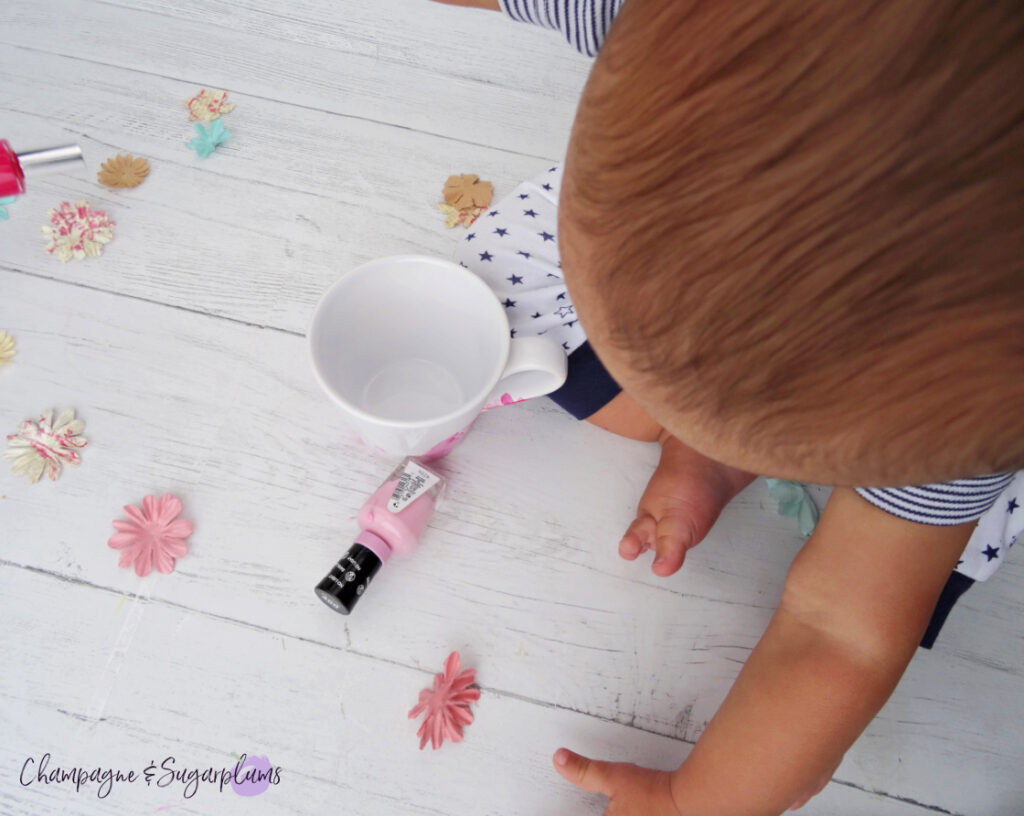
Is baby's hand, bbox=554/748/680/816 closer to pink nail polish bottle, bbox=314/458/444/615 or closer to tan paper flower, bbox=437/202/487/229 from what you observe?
pink nail polish bottle, bbox=314/458/444/615

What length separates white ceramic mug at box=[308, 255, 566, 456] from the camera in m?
0.51

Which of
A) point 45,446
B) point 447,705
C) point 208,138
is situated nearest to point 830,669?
point 447,705

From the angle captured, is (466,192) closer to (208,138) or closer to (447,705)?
(208,138)

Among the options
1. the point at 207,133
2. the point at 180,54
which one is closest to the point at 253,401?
the point at 207,133

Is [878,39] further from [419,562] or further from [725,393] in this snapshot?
[419,562]

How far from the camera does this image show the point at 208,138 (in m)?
0.72

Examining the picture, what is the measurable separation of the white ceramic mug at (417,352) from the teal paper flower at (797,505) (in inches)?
8.3

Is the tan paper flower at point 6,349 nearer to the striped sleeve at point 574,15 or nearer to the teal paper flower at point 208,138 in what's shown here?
the teal paper flower at point 208,138

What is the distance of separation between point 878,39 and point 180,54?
30.5 inches

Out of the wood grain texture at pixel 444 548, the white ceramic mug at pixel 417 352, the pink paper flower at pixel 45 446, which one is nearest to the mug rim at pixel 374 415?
the white ceramic mug at pixel 417 352

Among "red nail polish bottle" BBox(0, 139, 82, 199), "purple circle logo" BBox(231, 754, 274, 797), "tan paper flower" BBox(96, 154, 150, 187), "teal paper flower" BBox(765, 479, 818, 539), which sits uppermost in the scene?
"red nail polish bottle" BBox(0, 139, 82, 199)

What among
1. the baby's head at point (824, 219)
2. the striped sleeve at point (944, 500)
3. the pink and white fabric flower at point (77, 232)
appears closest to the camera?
the baby's head at point (824, 219)

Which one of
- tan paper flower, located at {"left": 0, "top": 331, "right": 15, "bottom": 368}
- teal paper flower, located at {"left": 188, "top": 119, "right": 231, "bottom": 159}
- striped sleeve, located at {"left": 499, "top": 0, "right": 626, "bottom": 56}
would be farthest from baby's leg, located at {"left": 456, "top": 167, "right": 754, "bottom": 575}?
tan paper flower, located at {"left": 0, "top": 331, "right": 15, "bottom": 368}

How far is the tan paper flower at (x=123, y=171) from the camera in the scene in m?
0.70
